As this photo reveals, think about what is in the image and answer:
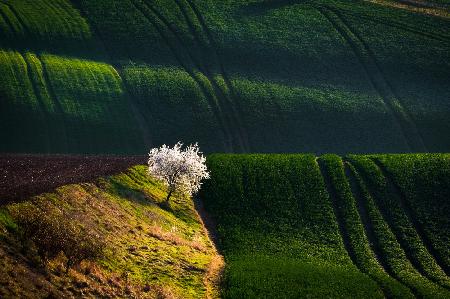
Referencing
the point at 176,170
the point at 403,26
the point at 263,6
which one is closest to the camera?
the point at 176,170

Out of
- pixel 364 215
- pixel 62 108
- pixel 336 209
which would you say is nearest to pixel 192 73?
pixel 62 108

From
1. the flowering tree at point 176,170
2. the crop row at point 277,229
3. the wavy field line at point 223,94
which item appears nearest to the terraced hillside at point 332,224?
the crop row at point 277,229

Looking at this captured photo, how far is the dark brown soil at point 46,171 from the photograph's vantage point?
45469mm

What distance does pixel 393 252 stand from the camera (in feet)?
184

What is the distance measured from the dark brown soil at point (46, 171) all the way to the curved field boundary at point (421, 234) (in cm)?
3221

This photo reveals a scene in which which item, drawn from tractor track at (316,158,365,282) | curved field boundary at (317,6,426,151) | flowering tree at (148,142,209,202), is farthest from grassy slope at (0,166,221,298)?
curved field boundary at (317,6,426,151)

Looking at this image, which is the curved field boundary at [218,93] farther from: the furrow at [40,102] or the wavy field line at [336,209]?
the furrow at [40,102]

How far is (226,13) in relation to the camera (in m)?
119

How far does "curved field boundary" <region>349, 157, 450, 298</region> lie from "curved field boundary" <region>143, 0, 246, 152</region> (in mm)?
23084

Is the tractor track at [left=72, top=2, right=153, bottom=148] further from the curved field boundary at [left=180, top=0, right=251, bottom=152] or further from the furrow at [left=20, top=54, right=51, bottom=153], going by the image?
the curved field boundary at [left=180, top=0, right=251, bottom=152]

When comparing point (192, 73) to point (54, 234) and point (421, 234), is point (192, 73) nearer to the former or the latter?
point (421, 234)

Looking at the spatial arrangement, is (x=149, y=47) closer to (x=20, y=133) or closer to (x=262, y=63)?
→ (x=262, y=63)

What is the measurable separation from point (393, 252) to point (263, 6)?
80536 mm

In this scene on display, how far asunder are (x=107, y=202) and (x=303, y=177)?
88.6 ft
